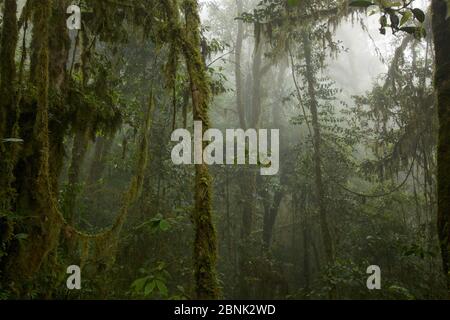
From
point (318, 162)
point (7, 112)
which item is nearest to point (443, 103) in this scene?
point (7, 112)

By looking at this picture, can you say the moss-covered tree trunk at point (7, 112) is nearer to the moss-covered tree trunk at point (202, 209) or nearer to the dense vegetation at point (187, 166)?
the dense vegetation at point (187, 166)

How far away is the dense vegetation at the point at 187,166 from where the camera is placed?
3.95 metres

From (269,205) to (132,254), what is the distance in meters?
7.27

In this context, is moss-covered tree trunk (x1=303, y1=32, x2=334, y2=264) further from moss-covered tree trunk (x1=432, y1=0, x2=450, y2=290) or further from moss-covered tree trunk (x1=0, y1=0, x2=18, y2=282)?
moss-covered tree trunk (x1=0, y1=0, x2=18, y2=282)

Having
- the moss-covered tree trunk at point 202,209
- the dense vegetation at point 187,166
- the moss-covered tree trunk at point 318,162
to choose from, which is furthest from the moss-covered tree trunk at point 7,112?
the moss-covered tree trunk at point 318,162

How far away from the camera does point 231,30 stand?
71.9ft

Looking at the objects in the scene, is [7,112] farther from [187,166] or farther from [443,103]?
[187,166]

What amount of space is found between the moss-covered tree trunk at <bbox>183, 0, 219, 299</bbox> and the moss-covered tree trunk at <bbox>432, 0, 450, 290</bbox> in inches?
85.2

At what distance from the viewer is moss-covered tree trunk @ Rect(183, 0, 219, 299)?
2975 millimetres

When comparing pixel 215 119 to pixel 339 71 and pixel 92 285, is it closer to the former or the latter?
pixel 92 285

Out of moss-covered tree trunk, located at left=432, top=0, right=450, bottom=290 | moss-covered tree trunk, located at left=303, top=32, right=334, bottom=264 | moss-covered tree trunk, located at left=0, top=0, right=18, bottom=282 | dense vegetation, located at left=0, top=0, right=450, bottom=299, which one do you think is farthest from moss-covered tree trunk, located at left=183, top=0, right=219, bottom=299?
moss-covered tree trunk, located at left=303, top=32, right=334, bottom=264

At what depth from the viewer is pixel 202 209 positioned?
317 cm

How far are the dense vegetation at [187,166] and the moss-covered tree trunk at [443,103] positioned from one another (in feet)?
0.05
